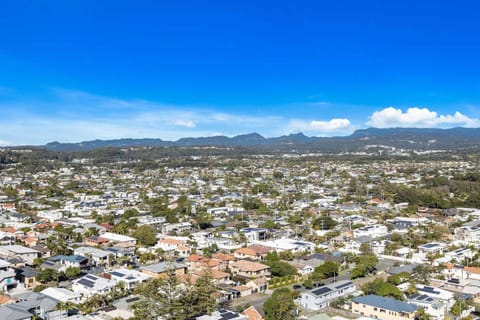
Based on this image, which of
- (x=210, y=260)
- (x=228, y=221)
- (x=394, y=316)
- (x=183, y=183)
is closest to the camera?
(x=394, y=316)

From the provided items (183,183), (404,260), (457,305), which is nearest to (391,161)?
(183,183)

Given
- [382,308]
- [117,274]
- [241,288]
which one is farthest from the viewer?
[117,274]

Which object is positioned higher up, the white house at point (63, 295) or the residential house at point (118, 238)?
the white house at point (63, 295)

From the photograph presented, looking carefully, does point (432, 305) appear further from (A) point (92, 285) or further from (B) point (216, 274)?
(A) point (92, 285)

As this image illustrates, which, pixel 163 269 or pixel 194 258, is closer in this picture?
pixel 163 269

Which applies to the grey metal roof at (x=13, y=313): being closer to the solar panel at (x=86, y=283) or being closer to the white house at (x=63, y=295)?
the white house at (x=63, y=295)

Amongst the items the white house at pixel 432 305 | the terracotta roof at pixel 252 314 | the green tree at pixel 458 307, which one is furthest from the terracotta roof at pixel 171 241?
the green tree at pixel 458 307

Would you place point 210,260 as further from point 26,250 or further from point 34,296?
point 26,250

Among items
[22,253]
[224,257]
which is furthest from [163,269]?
[22,253]

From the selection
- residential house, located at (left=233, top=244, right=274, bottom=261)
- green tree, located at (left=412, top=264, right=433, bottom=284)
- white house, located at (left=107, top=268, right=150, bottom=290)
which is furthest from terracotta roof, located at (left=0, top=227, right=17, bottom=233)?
green tree, located at (left=412, top=264, right=433, bottom=284)
